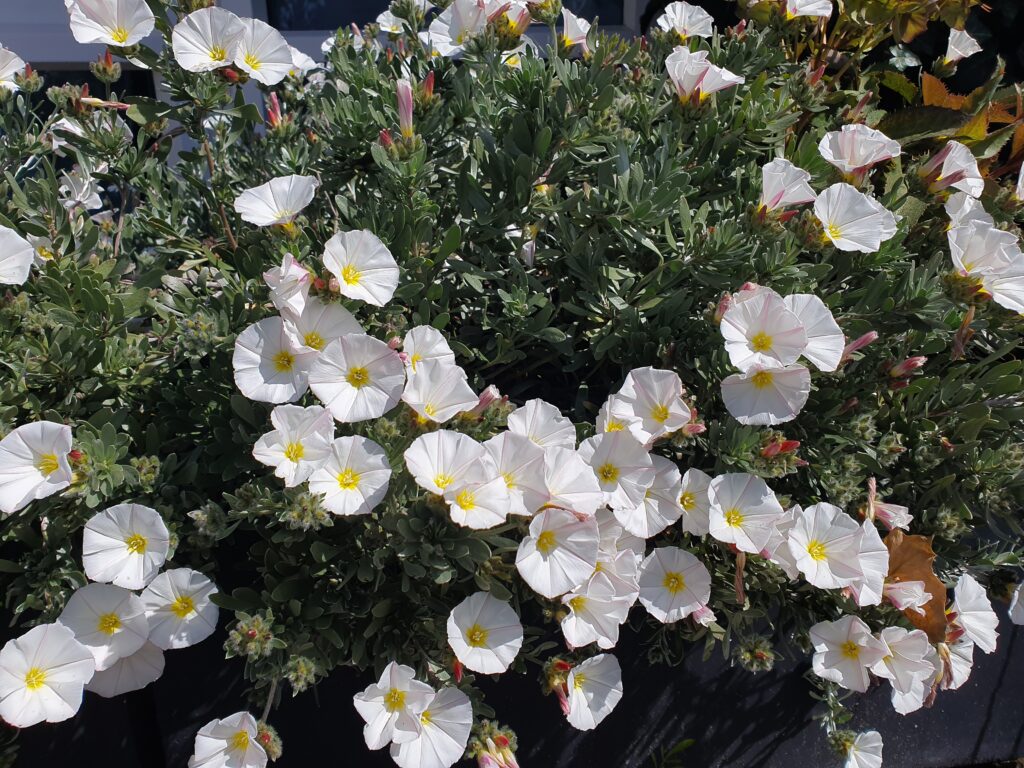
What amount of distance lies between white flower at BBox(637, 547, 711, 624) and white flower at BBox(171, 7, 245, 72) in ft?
3.42

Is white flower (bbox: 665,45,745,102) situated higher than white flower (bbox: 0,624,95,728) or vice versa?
white flower (bbox: 665,45,745,102)

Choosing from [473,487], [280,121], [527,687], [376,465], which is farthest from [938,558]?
[280,121]

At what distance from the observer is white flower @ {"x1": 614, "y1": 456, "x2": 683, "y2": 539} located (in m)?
1.24

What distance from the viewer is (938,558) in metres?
1.52

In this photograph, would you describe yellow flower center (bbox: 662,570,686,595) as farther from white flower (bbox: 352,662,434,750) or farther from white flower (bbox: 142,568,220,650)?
white flower (bbox: 142,568,220,650)

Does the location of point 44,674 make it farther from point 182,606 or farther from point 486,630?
point 486,630

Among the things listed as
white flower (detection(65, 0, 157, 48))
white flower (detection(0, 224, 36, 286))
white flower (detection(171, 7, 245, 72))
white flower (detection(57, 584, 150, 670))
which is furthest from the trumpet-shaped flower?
white flower (detection(65, 0, 157, 48))

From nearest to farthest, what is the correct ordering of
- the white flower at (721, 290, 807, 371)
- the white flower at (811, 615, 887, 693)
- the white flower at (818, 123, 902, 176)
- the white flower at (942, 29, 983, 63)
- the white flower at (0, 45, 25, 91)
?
the white flower at (721, 290, 807, 371), the white flower at (811, 615, 887, 693), the white flower at (818, 123, 902, 176), the white flower at (0, 45, 25, 91), the white flower at (942, 29, 983, 63)

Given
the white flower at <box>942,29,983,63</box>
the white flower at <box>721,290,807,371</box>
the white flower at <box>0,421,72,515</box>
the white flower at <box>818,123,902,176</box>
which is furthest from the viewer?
the white flower at <box>942,29,983,63</box>

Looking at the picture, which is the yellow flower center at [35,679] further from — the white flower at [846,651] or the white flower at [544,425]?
the white flower at [846,651]

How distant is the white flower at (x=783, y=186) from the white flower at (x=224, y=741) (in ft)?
3.62

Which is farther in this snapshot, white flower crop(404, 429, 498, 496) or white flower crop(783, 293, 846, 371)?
white flower crop(783, 293, 846, 371)

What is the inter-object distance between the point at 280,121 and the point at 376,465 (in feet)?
2.69

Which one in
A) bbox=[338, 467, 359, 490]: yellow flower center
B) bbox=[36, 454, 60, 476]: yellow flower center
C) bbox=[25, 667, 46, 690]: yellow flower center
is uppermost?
bbox=[338, 467, 359, 490]: yellow flower center
